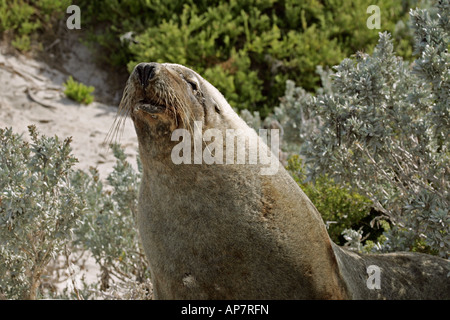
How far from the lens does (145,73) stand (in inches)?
95.3

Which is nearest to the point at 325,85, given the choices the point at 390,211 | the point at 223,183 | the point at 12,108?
the point at 390,211

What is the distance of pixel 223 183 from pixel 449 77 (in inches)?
59.1

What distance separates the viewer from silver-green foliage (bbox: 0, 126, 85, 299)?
3.26m

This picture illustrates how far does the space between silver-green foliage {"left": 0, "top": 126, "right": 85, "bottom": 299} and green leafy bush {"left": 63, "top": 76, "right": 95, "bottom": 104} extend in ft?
14.0

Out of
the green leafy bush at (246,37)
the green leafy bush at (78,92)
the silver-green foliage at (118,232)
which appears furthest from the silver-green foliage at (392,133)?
the green leafy bush at (78,92)

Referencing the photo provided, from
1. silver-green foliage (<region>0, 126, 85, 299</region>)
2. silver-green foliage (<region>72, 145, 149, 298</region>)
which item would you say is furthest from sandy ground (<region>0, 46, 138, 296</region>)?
silver-green foliage (<region>0, 126, 85, 299</region>)

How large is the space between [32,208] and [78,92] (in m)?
4.90

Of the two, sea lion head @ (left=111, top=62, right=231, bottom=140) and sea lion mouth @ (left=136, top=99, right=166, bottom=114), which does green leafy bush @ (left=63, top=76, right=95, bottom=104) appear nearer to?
sea lion head @ (left=111, top=62, right=231, bottom=140)

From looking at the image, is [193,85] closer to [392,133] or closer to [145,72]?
[145,72]

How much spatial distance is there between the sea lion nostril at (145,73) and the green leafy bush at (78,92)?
5.78 metres

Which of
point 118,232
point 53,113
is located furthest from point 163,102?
point 53,113

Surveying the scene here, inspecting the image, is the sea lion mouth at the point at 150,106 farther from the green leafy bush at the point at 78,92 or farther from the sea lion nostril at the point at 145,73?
the green leafy bush at the point at 78,92

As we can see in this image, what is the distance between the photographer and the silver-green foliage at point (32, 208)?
3258mm

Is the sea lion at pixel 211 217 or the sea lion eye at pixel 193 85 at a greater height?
the sea lion eye at pixel 193 85
